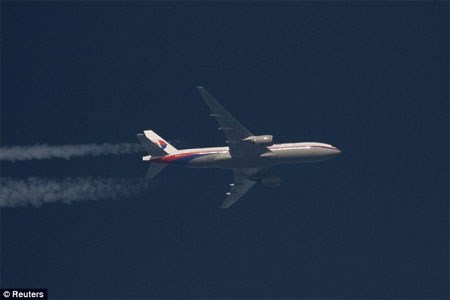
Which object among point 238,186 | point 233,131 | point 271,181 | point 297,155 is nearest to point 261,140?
point 233,131

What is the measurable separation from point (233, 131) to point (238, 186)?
45.9ft

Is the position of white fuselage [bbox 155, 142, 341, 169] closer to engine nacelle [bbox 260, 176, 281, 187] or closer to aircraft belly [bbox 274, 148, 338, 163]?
aircraft belly [bbox 274, 148, 338, 163]

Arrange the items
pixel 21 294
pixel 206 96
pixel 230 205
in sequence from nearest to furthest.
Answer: pixel 21 294 < pixel 206 96 < pixel 230 205

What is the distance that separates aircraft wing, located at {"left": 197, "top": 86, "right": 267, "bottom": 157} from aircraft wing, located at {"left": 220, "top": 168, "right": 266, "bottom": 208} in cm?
884

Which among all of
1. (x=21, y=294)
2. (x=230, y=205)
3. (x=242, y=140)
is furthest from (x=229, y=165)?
(x=21, y=294)

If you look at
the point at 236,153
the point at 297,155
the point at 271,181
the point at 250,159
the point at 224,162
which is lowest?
the point at 271,181

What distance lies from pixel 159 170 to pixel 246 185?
47.8 ft

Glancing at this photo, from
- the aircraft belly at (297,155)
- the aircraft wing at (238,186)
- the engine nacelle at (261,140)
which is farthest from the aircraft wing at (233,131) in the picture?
the aircraft wing at (238,186)

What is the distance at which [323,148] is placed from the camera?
13062 cm

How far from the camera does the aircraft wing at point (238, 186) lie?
454ft

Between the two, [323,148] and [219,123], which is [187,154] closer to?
[219,123]

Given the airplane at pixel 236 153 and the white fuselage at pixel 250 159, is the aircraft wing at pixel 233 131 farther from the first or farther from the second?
the white fuselage at pixel 250 159

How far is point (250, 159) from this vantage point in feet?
426

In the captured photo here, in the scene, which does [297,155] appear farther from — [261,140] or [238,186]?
[238,186]
